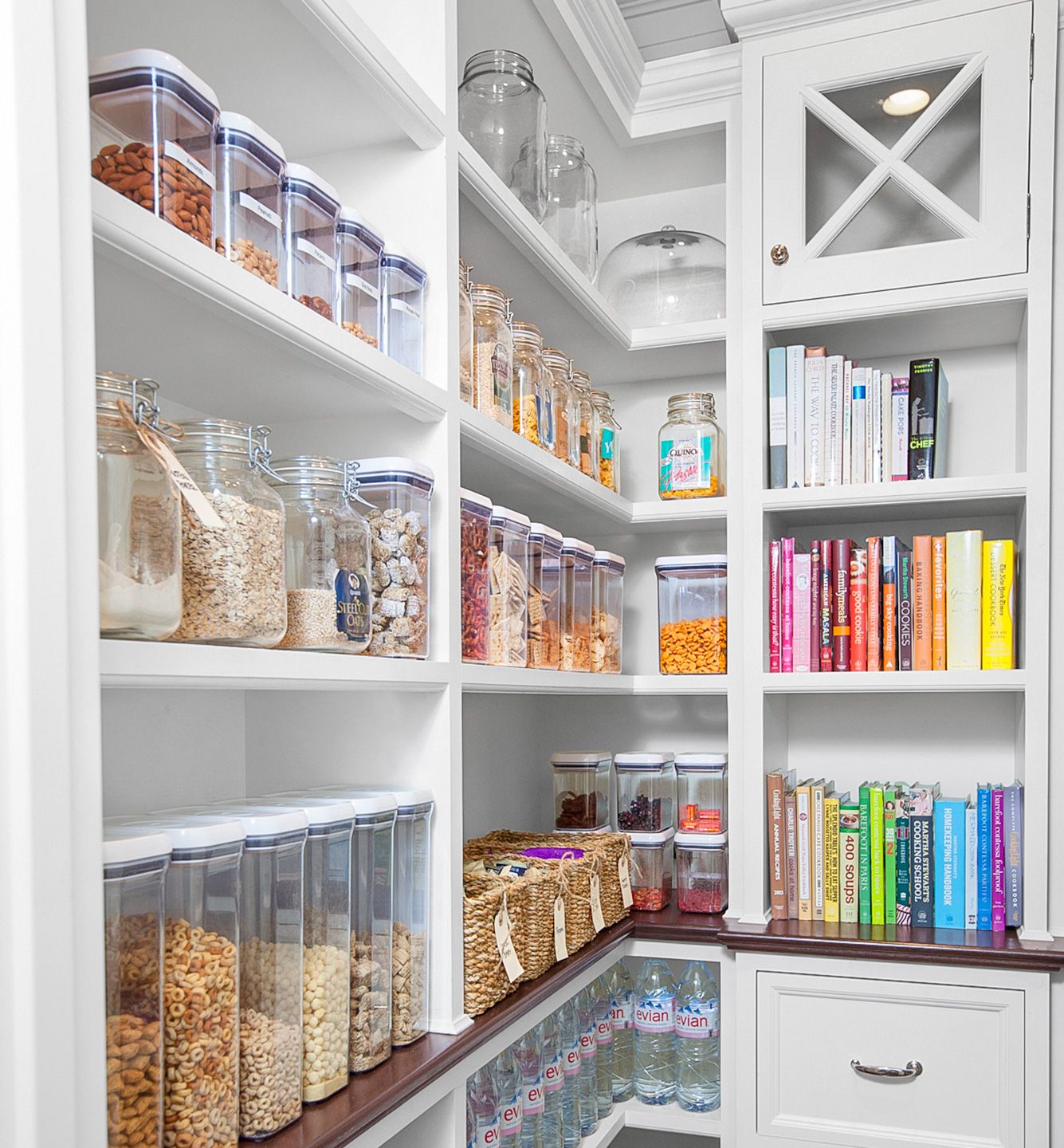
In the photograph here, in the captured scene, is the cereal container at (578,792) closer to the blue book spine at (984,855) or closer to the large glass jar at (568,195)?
the blue book spine at (984,855)

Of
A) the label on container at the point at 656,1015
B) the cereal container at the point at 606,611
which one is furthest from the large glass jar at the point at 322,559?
the label on container at the point at 656,1015

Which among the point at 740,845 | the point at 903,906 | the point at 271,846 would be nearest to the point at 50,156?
the point at 271,846

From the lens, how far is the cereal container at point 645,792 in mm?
2359

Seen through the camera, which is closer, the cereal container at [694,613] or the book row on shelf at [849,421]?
the book row on shelf at [849,421]

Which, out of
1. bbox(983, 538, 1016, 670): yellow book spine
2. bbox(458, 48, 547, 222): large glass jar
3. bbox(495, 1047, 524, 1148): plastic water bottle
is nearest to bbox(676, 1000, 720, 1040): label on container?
bbox(495, 1047, 524, 1148): plastic water bottle

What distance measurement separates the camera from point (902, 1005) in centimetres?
211

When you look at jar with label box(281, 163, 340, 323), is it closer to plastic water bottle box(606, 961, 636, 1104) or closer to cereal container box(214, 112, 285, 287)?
cereal container box(214, 112, 285, 287)

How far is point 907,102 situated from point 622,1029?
197 cm

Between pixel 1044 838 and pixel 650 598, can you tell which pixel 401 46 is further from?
pixel 1044 838

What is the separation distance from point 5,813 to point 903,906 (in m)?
1.92

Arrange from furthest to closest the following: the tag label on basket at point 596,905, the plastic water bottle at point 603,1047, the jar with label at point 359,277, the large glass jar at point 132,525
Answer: the plastic water bottle at point 603,1047, the tag label on basket at point 596,905, the jar with label at point 359,277, the large glass jar at point 132,525

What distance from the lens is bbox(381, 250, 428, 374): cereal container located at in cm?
140

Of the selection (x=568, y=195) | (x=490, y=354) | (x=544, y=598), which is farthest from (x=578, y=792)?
(x=568, y=195)

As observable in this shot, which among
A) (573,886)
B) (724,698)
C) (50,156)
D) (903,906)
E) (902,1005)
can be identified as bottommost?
(902,1005)
